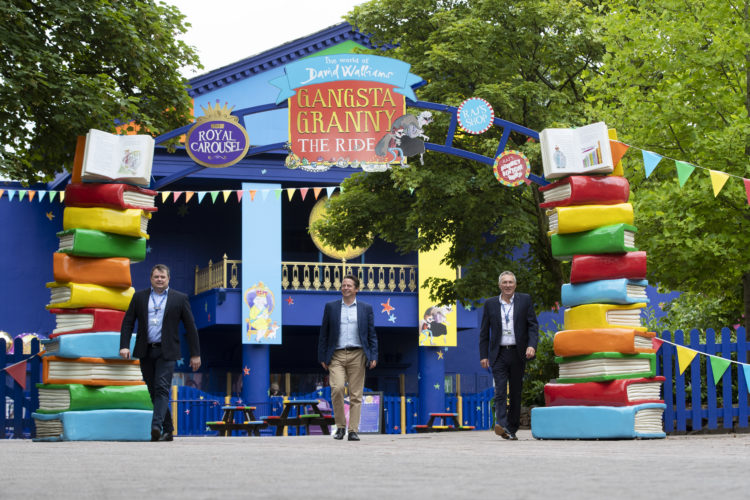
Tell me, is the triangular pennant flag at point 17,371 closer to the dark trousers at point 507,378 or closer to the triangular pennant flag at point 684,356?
the dark trousers at point 507,378

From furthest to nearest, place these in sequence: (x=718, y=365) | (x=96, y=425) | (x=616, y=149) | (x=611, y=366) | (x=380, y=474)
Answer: (x=718, y=365) → (x=616, y=149) → (x=611, y=366) → (x=96, y=425) → (x=380, y=474)

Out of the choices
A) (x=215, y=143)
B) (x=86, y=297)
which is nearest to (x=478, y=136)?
(x=215, y=143)

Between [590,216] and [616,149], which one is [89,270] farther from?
[616,149]

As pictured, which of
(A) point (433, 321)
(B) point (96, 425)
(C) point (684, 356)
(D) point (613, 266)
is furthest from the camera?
(A) point (433, 321)

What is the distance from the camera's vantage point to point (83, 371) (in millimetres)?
12789

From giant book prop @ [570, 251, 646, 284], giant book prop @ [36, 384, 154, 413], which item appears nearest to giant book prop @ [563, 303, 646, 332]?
giant book prop @ [570, 251, 646, 284]

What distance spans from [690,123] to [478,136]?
4.87m

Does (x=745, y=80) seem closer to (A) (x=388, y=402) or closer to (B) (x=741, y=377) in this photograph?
(B) (x=741, y=377)

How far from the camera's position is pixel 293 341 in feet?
97.9

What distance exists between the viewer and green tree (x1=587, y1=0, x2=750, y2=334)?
16.2 metres

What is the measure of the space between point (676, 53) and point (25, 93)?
986 centimetres

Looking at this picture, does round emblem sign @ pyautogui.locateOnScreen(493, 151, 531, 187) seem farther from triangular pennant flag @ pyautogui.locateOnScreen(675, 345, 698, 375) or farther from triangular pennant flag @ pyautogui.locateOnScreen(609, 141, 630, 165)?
triangular pennant flag @ pyautogui.locateOnScreen(675, 345, 698, 375)

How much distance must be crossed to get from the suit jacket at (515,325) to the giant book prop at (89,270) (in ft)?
14.4

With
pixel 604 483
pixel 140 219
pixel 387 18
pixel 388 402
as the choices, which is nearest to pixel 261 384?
pixel 388 402
